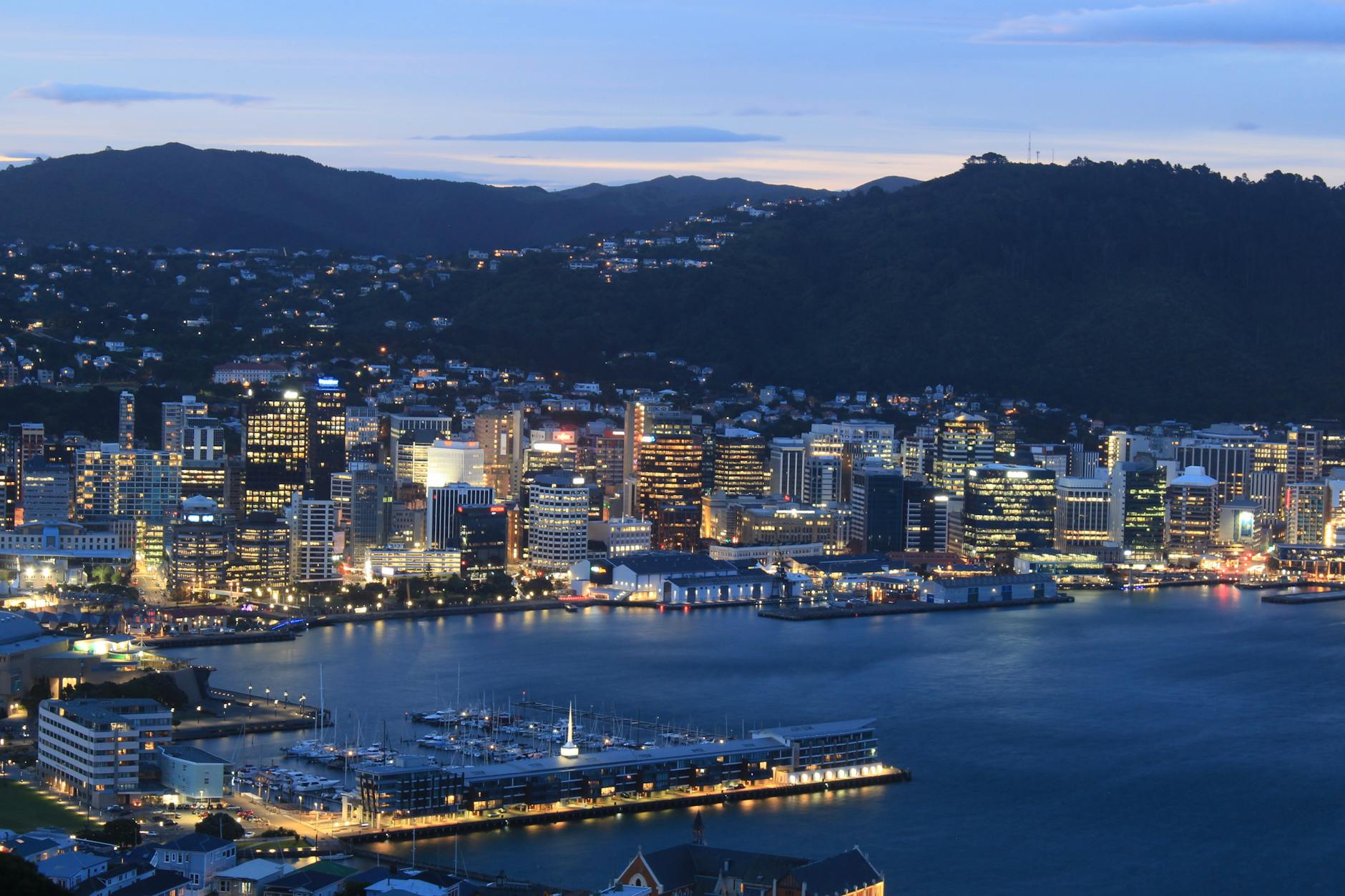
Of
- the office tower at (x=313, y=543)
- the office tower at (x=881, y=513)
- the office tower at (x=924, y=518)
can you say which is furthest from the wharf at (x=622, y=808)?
the office tower at (x=924, y=518)

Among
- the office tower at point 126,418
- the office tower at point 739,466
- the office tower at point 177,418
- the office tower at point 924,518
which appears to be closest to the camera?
the office tower at point 924,518

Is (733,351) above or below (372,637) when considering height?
above

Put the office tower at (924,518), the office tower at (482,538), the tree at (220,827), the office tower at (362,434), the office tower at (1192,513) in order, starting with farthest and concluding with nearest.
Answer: the office tower at (1192,513)
the office tower at (362,434)
the office tower at (924,518)
the office tower at (482,538)
the tree at (220,827)

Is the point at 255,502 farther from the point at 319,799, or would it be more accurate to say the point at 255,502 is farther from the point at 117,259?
the point at 117,259

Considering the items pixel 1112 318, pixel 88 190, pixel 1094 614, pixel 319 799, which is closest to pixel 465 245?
pixel 88 190

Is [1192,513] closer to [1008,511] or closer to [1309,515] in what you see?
[1309,515]

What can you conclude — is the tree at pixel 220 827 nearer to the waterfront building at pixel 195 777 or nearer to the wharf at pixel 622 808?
the wharf at pixel 622 808

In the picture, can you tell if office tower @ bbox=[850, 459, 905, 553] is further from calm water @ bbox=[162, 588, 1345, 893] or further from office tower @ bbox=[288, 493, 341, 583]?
office tower @ bbox=[288, 493, 341, 583]
